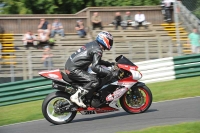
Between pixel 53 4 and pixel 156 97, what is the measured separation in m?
13.1

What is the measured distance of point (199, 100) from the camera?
1108 cm

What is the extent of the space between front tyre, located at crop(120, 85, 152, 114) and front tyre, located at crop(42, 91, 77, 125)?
111cm

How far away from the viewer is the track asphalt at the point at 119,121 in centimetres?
866

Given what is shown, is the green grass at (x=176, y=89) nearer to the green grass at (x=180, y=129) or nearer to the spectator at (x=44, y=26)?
the green grass at (x=180, y=129)

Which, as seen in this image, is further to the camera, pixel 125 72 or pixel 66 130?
pixel 125 72

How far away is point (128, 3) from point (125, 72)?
1491cm

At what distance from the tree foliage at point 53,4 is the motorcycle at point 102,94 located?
14309mm

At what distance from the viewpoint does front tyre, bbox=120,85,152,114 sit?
973 centimetres

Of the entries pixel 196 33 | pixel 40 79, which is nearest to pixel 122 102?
pixel 40 79

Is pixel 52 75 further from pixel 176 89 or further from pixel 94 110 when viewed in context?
pixel 176 89

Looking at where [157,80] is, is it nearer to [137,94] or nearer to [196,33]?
[196,33]

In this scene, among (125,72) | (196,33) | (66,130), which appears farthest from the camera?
(196,33)

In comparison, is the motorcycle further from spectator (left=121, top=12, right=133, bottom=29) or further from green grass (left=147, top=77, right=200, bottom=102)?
spectator (left=121, top=12, right=133, bottom=29)

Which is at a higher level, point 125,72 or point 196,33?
point 196,33
